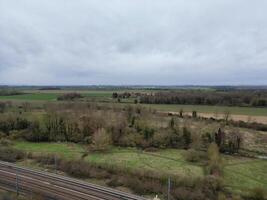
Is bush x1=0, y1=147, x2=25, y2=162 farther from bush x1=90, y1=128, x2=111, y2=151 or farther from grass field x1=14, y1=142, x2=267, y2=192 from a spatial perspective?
bush x1=90, y1=128, x2=111, y2=151

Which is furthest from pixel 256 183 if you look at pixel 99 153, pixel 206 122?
pixel 206 122

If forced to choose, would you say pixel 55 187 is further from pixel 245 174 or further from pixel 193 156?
pixel 245 174

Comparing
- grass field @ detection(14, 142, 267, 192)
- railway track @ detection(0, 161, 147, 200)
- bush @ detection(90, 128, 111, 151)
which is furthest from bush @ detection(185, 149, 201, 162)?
railway track @ detection(0, 161, 147, 200)

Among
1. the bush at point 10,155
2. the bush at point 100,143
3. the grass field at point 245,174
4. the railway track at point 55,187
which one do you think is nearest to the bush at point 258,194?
the grass field at point 245,174

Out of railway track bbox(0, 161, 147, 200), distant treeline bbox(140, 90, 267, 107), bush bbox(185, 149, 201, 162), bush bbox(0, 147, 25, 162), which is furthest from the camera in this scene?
distant treeline bbox(140, 90, 267, 107)

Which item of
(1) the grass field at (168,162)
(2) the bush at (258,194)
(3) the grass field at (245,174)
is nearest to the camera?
(2) the bush at (258,194)

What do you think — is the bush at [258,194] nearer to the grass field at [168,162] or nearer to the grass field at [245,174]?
the grass field at [245,174]
